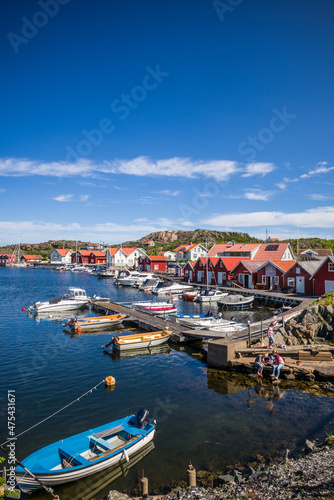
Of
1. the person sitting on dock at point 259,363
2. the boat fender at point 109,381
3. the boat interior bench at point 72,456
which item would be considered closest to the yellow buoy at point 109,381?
the boat fender at point 109,381

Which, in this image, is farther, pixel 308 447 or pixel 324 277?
pixel 324 277

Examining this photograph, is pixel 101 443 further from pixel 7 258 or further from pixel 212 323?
pixel 7 258

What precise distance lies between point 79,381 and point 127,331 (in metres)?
11.7

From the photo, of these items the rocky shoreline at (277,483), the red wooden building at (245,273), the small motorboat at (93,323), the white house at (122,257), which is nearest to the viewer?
the rocky shoreline at (277,483)

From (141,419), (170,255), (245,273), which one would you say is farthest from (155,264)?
(141,419)

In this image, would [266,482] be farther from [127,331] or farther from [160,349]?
[127,331]

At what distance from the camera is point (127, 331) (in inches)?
1186

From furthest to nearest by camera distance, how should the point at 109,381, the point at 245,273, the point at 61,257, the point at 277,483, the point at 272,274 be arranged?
the point at 61,257 → the point at 245,273 → the point at 272,274 → the point at 109,381 → the point at 277,483

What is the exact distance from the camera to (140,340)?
24.9m

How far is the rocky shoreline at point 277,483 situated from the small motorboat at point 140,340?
1441 centimetres

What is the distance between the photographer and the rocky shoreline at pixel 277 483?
862cm

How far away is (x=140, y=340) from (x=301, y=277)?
96.5 ft

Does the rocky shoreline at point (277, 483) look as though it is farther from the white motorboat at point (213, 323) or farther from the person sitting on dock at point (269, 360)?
the white motorboat at point (213, 323)

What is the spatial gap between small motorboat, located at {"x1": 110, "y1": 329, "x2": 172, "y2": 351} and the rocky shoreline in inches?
567
